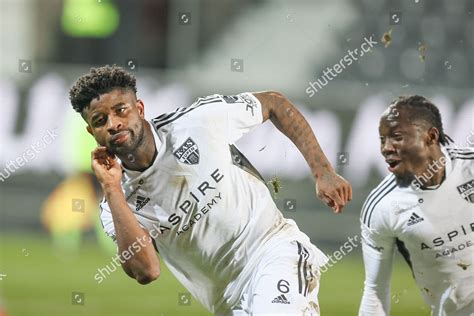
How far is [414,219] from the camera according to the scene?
4391 mm

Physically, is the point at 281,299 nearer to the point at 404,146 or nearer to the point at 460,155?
the point at 404,146

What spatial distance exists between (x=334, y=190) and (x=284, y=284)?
0.52 meters

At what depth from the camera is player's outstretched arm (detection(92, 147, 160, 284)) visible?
3.62m

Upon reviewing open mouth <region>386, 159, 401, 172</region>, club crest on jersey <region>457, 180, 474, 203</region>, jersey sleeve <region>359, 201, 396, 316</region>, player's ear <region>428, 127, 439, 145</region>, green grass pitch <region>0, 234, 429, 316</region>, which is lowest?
green grass pitch <region>0, 234, 429, 316</region>

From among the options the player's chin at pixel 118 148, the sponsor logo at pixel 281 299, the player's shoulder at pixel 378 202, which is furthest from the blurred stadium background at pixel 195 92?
the sponsor logo at pixel 281 299

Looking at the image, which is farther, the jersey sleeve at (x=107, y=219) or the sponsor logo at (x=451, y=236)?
Result: the sponsor logo at (x=451, y=236)

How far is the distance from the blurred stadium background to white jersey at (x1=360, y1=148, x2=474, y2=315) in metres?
0.15

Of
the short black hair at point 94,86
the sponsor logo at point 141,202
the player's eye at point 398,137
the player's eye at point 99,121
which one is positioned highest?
the short black hair at point 94,86

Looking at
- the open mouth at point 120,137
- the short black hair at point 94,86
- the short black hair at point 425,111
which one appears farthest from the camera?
the short black hair at point 425,111

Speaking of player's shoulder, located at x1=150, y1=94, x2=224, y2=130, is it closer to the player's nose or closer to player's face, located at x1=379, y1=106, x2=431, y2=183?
the player's nose

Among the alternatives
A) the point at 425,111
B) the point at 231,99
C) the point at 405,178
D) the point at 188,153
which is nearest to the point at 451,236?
the point at 405,178

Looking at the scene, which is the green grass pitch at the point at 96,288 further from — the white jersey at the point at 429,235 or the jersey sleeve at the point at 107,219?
the jersey sleeve at the point at 107,219

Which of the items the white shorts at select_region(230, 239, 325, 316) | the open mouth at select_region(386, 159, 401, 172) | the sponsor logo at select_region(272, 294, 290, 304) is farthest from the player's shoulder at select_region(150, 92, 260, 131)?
the open mouth at select_region(386, 159, 401, 172)

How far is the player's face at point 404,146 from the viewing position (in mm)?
4391
